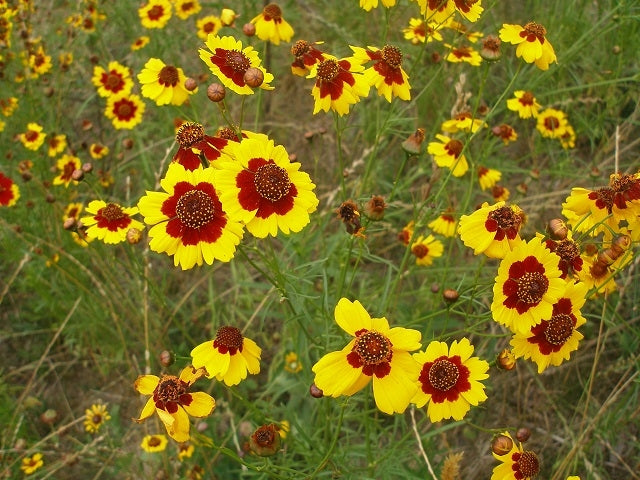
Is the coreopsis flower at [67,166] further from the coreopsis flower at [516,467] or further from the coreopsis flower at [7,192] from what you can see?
the coreopsis flower at [516,467]

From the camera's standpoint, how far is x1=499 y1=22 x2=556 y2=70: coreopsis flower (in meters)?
2.12

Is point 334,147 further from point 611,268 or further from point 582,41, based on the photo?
point 611,268

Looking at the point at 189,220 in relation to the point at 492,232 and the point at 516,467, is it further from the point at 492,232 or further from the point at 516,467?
the point at 516,467

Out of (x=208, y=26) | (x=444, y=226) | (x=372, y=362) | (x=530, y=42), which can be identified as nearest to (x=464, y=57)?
(x=530, y=42)

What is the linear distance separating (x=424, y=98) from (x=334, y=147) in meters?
0.88

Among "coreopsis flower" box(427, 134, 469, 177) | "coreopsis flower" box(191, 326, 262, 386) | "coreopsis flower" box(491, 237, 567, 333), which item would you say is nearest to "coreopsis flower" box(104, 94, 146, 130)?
"coreopsis flower" box(427, 134, 469, 177)

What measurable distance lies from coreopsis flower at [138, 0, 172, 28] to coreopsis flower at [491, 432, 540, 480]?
3106 mm

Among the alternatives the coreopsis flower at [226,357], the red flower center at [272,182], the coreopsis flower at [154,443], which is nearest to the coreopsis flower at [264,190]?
the red flower center at [272,182]

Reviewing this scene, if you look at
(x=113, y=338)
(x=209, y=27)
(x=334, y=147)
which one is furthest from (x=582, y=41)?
(x=113, y=338)

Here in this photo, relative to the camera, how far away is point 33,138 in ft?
11.4

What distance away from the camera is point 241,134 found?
181 cm

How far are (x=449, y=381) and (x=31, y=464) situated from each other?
7.12 ft

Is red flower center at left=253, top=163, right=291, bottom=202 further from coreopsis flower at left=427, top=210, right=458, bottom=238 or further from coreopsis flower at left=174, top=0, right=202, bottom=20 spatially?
coreopsis flower at left=174, top=0, right=202, bottom=20

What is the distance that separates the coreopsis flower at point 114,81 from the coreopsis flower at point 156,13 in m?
0.33
